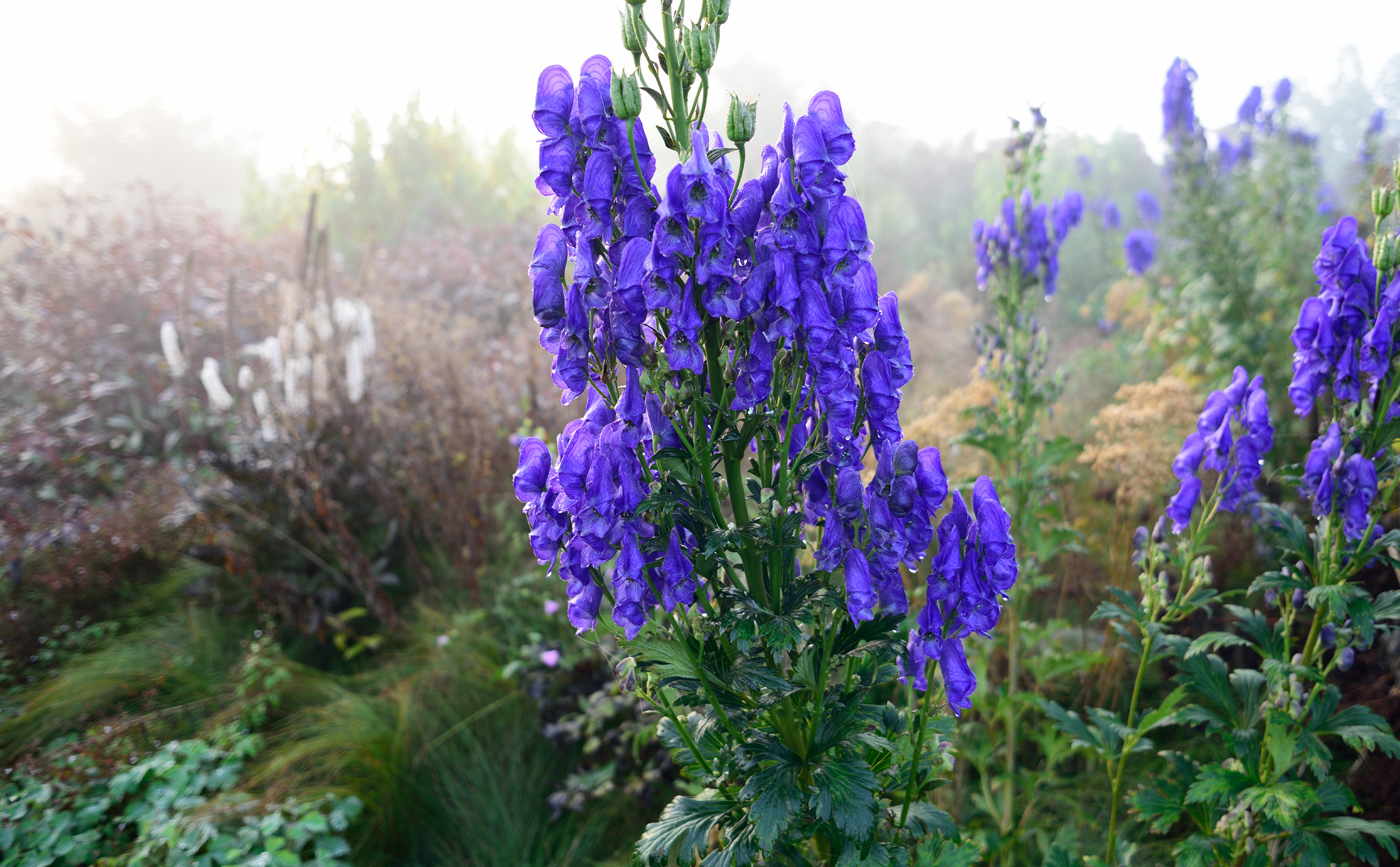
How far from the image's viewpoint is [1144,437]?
3424 mm

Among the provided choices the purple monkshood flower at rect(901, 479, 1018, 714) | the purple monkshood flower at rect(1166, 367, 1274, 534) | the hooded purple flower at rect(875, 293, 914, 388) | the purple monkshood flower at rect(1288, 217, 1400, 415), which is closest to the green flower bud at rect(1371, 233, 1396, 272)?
the purple monkshood flower at rect(1288, 217, 1400, 415)

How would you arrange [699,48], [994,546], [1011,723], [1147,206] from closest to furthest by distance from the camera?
[699,48]
[994,546]
[1011,723]
[1147,206]

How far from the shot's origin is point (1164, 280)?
8.21 meters

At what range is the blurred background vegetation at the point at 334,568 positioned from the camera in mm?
2975

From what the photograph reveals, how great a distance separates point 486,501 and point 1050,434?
430 centimetres

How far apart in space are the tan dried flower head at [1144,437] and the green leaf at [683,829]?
8.56 feet

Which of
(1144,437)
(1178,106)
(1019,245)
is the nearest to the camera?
(1019,245)

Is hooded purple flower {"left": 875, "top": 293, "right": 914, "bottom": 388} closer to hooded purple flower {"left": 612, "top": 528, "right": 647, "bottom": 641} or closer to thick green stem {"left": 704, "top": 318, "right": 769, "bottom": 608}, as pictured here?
thick green stem {"left": 704, "top": 318, "right": 769, "bottom": 608}

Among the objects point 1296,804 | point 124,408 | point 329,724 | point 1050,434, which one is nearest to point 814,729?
point 1296,804

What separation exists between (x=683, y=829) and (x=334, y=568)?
394 centimetres

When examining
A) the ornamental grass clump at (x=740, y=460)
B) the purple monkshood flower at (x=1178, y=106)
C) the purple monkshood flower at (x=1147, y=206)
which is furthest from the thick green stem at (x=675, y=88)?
the purple monkshood flower at (x=1147, y=206)

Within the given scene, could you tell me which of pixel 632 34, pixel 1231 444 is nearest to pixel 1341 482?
pixel 1231 444

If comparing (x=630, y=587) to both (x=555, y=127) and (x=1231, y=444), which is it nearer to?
(x=555, y=127)

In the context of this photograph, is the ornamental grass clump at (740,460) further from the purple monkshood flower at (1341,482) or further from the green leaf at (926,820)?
the purple monkshood flower at (1341,482)
